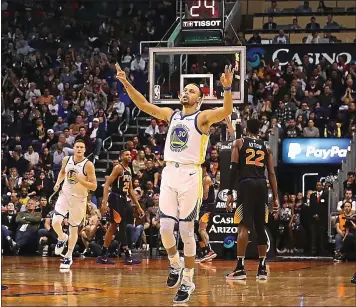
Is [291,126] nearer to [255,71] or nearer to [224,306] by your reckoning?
[255,71]

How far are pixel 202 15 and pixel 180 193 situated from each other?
11.7 m

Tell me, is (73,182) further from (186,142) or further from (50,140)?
(50,140)

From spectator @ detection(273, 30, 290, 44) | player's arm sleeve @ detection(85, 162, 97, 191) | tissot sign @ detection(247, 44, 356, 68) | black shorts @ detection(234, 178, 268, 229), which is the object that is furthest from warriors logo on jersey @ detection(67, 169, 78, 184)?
spectator @ detection(273, 30, 290, 44)

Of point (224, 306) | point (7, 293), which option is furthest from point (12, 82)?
point (224, 306)

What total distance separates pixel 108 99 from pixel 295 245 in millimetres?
9203

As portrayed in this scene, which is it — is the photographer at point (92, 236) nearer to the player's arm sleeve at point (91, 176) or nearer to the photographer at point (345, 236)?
the player's arm sleeve at point (91, 176)

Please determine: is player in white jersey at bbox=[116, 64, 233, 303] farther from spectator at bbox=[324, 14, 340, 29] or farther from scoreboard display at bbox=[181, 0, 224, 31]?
spectator at bbox=[324, 14, 340, 29]

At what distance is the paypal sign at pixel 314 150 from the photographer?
22.9m

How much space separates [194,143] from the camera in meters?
9.80

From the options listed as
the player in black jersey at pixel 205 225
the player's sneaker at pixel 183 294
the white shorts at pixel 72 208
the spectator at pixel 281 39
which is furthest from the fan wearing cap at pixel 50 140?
the player's sneaker at pixel 183 294

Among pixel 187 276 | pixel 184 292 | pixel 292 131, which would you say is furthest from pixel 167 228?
pixel 292 131

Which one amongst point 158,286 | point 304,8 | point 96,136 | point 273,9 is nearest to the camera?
point 158,286

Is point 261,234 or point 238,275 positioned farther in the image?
point 261,234

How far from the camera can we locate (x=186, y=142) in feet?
32.1
